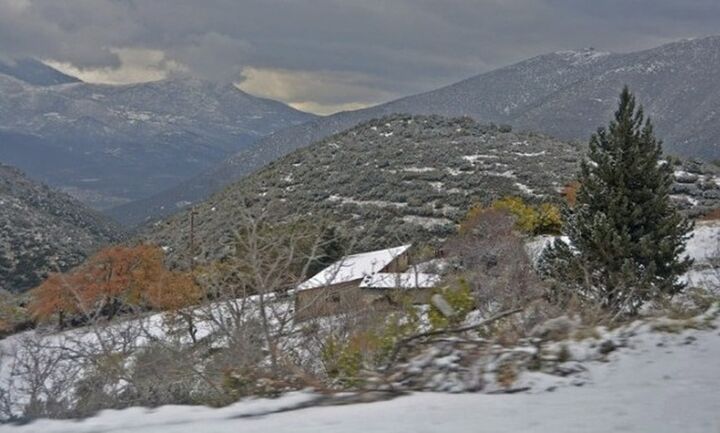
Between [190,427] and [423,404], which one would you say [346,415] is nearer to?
[423,404]

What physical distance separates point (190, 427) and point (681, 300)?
389cm

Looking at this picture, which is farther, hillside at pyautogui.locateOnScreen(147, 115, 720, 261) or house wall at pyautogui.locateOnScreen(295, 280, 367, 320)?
hillside at pyautogui.locateOnScreen(147, 115, 720, 261)

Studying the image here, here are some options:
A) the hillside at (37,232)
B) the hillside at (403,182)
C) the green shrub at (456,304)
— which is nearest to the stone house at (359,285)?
the green shrub at (456,304)

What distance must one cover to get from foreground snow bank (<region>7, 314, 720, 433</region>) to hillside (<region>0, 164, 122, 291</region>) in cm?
6596

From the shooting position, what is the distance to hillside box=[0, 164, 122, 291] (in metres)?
83.2

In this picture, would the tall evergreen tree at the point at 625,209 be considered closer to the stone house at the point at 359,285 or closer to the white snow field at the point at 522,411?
the stone house at the point at 359,285

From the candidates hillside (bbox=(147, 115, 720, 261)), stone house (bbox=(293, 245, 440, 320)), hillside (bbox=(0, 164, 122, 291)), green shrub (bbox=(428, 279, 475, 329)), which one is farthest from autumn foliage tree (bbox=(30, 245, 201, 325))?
hillside (bbox=(0, 164, 122, 291))

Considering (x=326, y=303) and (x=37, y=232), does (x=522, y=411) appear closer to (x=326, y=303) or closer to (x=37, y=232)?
(x=326, y=303)

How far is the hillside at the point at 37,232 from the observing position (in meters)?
83.2

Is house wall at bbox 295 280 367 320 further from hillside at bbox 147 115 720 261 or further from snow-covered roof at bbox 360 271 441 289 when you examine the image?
hillside at bbox 147 115 720 261

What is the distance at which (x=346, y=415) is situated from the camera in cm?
341

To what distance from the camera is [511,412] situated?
3.34 m

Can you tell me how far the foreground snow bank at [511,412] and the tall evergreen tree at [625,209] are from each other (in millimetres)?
13918

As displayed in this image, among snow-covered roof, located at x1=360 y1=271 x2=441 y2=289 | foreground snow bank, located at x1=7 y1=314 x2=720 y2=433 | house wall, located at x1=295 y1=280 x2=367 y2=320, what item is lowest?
snow-covered roof, located at x1=360 y1=271 x2=441 y2=289
